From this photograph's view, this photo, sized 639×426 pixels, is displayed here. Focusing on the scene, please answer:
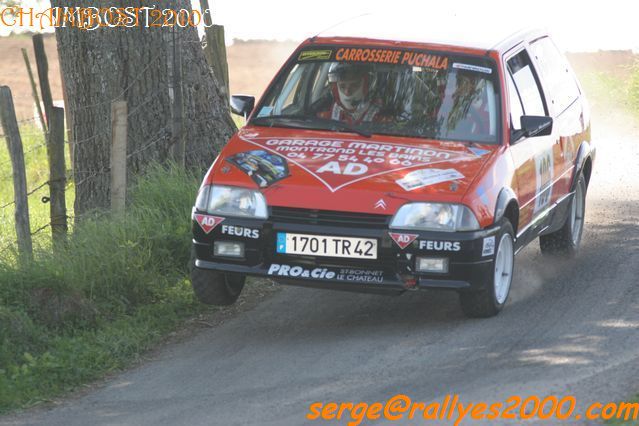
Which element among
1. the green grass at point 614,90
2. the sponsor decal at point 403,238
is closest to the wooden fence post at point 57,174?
the sponsor decal at point 403,238

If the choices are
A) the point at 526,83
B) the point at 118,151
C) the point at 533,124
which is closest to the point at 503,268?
the point at 533,124

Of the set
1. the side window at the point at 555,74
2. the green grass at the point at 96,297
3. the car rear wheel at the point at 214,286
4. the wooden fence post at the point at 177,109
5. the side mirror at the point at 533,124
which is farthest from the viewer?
the wooden fence post at the point at 177,109

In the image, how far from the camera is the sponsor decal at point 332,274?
7449 mm

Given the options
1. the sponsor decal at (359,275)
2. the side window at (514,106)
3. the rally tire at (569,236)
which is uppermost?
the side window at (514,106)

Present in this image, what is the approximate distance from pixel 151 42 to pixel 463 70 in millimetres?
3260

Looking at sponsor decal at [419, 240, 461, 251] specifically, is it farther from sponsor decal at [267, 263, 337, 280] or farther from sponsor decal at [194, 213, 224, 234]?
sponsor decal at [194, 213, 224, 234]

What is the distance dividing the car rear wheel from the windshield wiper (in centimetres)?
112

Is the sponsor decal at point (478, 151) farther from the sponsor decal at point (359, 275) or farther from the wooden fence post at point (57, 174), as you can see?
the wooden fence post at point (57, 174)

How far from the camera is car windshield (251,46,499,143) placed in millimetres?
8289

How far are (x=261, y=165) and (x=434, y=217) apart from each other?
1190mm

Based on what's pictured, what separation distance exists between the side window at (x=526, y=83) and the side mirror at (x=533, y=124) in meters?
0.46

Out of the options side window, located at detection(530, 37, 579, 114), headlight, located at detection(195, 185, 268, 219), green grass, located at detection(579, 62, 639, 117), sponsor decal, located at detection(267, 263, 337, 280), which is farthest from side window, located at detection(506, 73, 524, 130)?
green grass, located at detection(579, 62, 639, 117)

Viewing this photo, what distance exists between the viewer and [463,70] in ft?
27.9

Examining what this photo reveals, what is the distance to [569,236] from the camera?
1008 centimetres
